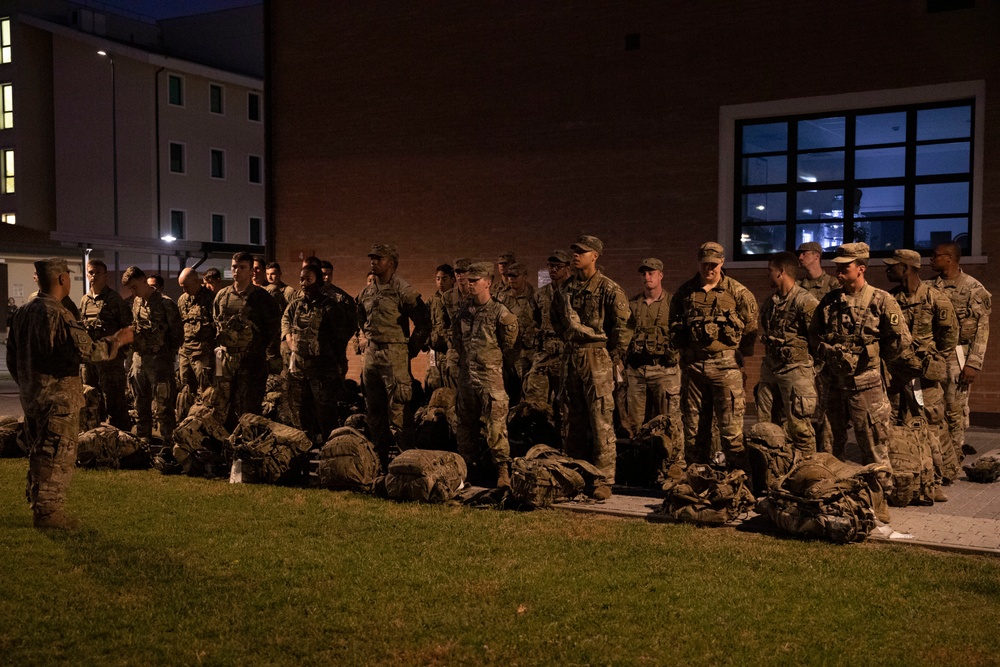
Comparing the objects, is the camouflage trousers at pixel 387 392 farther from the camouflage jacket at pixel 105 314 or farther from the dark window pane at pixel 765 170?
the dark window pane at pixel 765 170

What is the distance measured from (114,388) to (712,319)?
292 inches

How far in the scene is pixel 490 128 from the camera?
17.6 meters

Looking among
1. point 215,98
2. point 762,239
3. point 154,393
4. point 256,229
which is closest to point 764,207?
point 762,239

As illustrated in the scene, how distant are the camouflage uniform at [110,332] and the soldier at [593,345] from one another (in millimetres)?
5795

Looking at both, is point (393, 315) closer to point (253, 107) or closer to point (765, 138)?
point (765, 138)

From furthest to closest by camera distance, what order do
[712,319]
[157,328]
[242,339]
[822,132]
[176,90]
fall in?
[176,90]
[822,132]
[157,328]
[242,339]
[712,319]

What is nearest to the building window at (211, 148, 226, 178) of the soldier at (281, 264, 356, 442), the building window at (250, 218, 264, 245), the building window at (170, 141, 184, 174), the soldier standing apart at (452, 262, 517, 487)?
the building window at (170, 141, 184, 174)

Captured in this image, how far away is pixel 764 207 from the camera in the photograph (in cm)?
1555

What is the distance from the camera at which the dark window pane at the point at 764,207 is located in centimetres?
1546

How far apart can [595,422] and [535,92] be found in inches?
360

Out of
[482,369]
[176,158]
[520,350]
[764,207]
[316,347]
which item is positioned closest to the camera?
[482,369]

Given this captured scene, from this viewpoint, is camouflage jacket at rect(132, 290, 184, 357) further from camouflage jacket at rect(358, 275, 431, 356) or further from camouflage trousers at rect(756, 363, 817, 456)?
camouflage trousers at rect(756, 363, 817, 456)

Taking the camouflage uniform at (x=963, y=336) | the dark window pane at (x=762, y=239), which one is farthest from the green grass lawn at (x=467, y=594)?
the dark window pane at (x=762, y=239)

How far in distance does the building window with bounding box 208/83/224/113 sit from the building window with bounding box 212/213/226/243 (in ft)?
15.5
